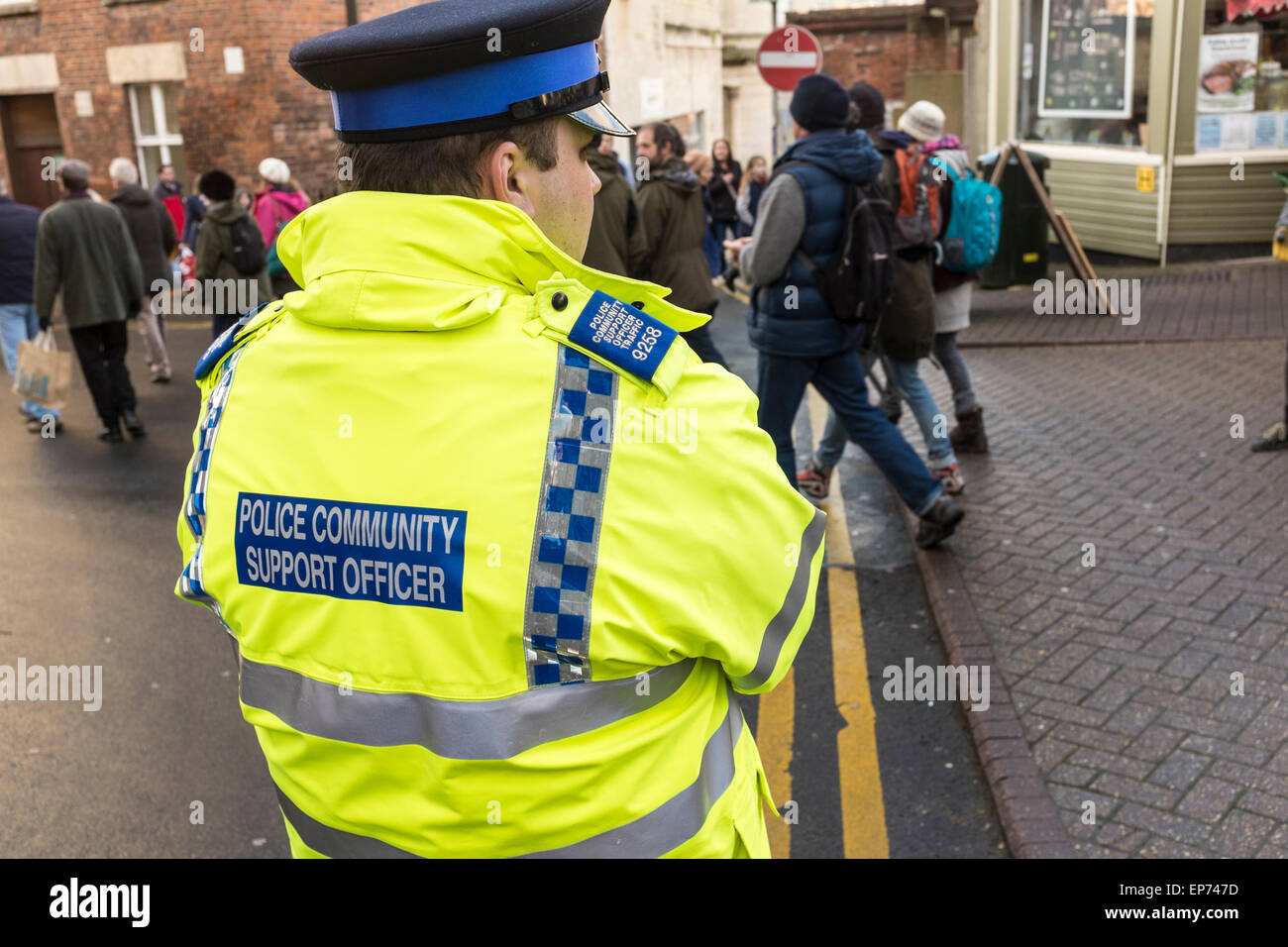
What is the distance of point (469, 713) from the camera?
4.38ft

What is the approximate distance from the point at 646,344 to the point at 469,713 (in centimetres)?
45

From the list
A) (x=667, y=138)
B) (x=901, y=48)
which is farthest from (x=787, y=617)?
(x=901, y=48)

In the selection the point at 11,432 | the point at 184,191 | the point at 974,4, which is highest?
the point at 974,4

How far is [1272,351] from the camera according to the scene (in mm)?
9703

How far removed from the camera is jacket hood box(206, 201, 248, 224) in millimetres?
9906

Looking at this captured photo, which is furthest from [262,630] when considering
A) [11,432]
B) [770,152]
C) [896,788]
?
[770,152]

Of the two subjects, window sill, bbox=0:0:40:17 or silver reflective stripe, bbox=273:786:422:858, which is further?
window sill, bbox=0:0:40:17

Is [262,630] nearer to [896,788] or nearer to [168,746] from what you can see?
[896,788]

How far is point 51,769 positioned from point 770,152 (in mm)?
29422

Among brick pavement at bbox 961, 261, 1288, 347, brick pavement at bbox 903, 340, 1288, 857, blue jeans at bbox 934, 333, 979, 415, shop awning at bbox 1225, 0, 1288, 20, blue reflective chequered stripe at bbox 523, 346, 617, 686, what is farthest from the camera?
shop awning at bbox 1225, 0, 1288, 20

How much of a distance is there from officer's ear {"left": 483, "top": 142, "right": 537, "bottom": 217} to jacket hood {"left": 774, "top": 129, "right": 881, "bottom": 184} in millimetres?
4414

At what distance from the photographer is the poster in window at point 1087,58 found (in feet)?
48.4

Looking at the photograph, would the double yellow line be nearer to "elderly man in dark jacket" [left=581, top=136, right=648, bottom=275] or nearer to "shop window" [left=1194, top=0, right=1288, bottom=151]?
"elderly man in dark jacket" [left=581, top=136, right=648, bottom=275]

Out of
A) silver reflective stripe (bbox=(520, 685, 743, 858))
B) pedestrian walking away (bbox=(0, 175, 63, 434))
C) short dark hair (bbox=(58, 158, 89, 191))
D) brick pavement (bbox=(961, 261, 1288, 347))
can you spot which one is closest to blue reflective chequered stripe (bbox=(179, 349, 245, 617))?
silver reflective stripe (bbox=(520, 685, 743, 858))
